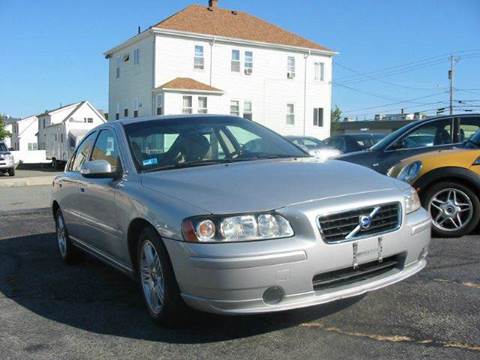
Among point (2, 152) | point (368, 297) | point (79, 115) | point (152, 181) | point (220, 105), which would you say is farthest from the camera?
point (79, 115)

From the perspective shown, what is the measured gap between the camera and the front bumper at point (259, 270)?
3.39 m

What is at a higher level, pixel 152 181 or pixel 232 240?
pixel 152 181

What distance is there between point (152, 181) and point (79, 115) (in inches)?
2033

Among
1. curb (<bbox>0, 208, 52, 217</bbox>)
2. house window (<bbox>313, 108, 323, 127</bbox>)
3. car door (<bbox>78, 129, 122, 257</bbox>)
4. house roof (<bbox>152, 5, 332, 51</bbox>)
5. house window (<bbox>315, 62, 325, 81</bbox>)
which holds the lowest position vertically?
curb (<bbox>0, 208, 52, 217</bbox>)

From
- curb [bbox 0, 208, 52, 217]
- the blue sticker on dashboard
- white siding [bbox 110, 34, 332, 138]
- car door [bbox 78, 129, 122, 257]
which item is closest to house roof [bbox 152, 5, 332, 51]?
white siding [bbox 110, 34, 332, 138]

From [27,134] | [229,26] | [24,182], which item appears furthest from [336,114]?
[24,182]

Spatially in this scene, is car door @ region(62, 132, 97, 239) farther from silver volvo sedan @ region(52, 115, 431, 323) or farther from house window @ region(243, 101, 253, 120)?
house window @ region(243, 101, 253, 120)

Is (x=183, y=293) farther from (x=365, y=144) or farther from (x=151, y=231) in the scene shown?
(x=365, y=144)

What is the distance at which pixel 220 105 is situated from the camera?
110 ft

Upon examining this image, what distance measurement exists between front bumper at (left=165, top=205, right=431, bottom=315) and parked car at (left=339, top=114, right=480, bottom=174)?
470 centimetres

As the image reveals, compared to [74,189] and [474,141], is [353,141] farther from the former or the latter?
[74,189]

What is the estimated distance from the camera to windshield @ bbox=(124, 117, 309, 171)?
15.7ft

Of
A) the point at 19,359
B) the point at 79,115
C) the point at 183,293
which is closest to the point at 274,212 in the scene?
the point at 183,293

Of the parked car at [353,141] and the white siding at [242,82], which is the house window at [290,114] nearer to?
the white siding at [242,82]
